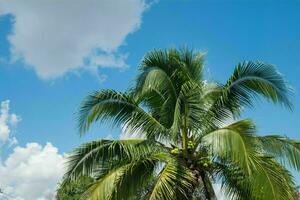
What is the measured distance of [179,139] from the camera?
51.6 ft

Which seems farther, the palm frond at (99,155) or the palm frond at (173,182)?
the palm frond at (99,155)

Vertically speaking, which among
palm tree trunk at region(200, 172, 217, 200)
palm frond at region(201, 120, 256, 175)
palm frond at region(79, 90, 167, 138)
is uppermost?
palm frond at region(79, 90, 167, 138)

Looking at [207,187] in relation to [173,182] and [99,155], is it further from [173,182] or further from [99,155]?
[99,155]

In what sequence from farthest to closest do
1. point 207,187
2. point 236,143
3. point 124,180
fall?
point 207,187, point 124,180, point 236,143

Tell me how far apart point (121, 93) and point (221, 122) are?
2.97 meters

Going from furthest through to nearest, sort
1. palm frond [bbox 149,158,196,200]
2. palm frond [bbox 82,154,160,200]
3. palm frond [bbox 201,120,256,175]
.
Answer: palm frond [bbox 82,154,160,200], palm frond [bbox 149,158,196,200], palm frond [bbox 201,120,256,175]

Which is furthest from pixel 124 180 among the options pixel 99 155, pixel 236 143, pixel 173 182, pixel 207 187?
pixel 236 143

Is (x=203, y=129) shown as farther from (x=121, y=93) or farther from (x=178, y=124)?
(x=121, y=93)

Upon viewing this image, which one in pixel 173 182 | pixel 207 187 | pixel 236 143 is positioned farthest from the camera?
pixel 207 187

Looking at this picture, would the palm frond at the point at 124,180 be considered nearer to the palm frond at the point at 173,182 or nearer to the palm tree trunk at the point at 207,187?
the palm frond at the point at 173,182

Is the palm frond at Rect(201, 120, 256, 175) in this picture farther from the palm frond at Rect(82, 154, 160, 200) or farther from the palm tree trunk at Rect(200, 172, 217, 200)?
the palm frond at Rect(82, 154, 160, 200)

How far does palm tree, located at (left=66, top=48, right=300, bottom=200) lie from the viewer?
1452cm

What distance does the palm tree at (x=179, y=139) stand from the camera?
1452cm

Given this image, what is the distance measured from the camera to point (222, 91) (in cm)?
1605
